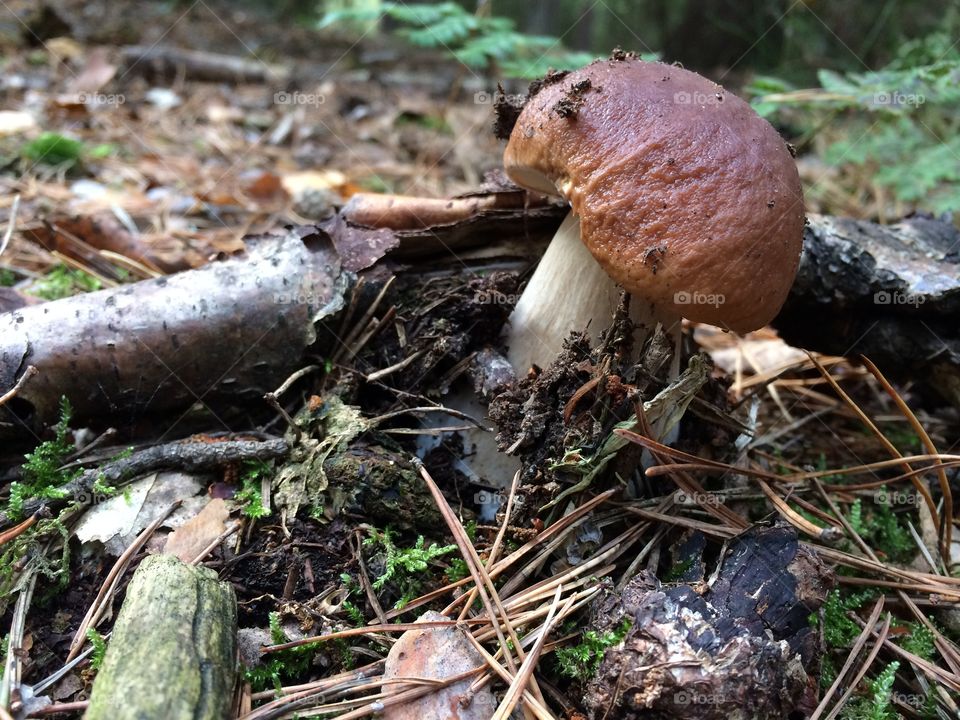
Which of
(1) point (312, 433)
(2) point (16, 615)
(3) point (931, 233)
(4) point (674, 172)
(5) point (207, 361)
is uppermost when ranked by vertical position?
(4) point (674, 172)

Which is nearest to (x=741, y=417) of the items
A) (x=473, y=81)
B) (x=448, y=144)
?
(x=448, y=144)

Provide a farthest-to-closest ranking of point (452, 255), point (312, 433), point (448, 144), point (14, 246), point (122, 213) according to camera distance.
A: point (448, 144)
point (122, 213)
point (14, 246)
point (452, 255)
point (312, 433)

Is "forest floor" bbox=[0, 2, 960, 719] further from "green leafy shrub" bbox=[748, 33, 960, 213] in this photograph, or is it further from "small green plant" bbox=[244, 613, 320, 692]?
"green leafy shrub" bbox=[748, 33, 960, 213]

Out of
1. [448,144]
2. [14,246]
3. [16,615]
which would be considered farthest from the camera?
[448,144]

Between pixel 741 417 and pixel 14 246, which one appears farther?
pixel 14 246

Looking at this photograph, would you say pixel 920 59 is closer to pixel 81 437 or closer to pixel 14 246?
pixel 81 437

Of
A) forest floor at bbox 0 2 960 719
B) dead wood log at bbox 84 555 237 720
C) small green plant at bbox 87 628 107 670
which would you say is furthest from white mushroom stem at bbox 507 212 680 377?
small green plant at bbox 87 628 107 670
